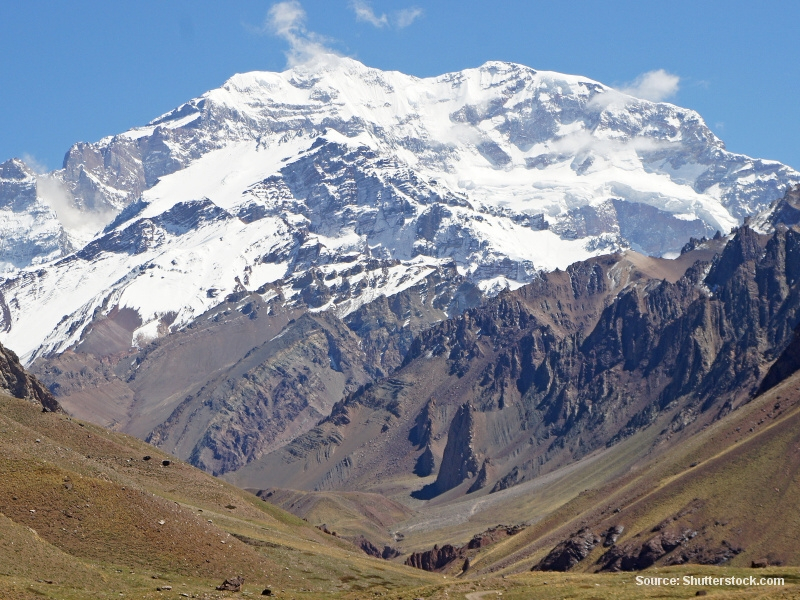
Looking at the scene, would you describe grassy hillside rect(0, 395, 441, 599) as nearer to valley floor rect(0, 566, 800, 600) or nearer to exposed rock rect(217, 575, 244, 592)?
valley floor rect(0, 566, 800, 600)

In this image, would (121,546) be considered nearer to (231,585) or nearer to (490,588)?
(231,585)

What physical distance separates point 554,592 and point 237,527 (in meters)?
50.5

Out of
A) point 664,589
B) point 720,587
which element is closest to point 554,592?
point 664,589

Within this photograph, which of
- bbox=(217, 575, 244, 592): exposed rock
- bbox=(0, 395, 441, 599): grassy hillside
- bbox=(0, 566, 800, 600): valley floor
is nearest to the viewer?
bbox=(0, 566, 800, 600): valley floor

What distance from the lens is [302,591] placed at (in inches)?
4385

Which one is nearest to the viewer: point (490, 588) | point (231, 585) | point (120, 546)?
point (231, 585)

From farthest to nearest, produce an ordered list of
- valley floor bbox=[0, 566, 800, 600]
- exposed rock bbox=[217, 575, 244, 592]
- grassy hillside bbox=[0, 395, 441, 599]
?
exposed rock bbox=[217, 575, 244, 592], grassy hillside bbox=[0, 395, 441, 599], valley floor bbox=[0, 566, 800, 600]

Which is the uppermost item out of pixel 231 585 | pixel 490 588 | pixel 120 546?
pixel 120 546

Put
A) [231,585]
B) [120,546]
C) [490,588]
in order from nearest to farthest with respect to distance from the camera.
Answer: [231,585]
[490,588]
[120,546]

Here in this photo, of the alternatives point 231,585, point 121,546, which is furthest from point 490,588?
point 121,546

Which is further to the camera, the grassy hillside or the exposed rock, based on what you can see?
the exposed rock

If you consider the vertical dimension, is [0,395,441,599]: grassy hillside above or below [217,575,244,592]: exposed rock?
above

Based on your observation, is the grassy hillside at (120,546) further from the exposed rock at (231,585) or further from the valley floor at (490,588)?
the exposed rock at (231,585)

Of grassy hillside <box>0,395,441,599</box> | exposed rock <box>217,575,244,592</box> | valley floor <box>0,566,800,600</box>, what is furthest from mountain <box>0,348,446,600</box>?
exposed rock <box>217,575,244,592</box>
